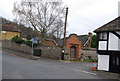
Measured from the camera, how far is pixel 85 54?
31.3 m

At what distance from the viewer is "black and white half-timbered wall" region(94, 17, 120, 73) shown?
16.8 meters

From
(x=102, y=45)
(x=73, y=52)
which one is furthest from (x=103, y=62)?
(x=73, y=52)

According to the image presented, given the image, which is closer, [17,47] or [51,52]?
[51,52]

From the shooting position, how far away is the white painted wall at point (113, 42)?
16.9 m

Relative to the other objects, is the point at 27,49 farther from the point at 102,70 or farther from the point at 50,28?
the point at 102,70

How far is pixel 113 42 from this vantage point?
1716 centimetres

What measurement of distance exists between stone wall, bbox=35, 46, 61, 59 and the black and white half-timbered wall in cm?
1057

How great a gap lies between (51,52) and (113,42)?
13571mm

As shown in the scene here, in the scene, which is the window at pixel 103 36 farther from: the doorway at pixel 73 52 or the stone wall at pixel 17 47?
the stone wall at pixel 17 47

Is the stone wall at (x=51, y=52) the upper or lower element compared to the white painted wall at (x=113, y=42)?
lower

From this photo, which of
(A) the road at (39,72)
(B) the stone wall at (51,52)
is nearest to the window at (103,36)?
(A) the road at (39,72)

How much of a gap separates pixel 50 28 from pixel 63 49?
491 inches

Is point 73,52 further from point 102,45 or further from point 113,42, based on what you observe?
point 113,42

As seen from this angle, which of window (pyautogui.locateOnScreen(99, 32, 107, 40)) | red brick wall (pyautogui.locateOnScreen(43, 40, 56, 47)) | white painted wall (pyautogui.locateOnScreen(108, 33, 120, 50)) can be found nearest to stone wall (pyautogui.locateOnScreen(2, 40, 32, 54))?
Result: red brick wall (pyautogui.locateOnScreen(43, 40, 56, 47))
